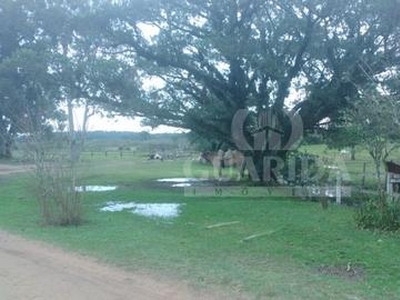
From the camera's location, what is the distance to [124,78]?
1612 cm

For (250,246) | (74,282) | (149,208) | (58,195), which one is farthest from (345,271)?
(149,208)

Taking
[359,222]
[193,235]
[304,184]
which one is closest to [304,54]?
[304,184]

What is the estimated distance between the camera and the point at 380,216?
889 centimetres

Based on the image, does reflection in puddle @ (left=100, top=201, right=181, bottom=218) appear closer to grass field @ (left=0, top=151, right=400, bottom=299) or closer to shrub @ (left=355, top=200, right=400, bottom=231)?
grass field @ (left=0, top=151, right=400, bottom=299)

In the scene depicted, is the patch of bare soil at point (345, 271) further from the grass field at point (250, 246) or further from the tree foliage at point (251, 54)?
the tree foliage at point (251, 54)

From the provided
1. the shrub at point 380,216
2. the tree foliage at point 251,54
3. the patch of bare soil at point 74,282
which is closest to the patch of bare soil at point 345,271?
the patch of bare soil at point 74,282

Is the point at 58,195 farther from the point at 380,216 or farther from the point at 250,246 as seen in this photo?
the point at 380,216

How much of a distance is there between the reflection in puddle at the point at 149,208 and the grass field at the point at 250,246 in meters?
0.31

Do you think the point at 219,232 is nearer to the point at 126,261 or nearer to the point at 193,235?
the point at 193,235

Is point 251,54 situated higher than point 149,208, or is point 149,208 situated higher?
point 251,54

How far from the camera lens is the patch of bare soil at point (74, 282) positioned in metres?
5.24

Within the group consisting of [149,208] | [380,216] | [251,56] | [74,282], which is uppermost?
[251,56]

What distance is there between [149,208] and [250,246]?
16.5 feet

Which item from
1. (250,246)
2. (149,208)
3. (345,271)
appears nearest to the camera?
(345,271)
